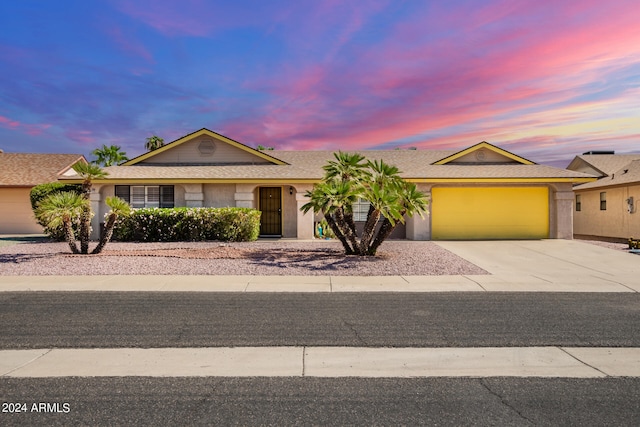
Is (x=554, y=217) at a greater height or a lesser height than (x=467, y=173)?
lesser

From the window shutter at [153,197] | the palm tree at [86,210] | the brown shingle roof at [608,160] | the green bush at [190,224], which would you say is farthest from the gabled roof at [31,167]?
the brown shingle roof at [608,160]

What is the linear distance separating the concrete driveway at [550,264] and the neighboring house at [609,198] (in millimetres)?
6202

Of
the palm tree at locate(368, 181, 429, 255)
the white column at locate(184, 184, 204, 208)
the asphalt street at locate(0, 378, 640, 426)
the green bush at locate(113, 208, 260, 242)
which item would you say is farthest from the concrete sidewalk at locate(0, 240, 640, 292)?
the white column at locate(184, 184, 204, 208)

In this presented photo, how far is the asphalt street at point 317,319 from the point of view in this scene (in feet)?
22.1

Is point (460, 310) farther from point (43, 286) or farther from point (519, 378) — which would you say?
point (43, 286)

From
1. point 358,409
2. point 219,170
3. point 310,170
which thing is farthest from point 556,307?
point 219,170

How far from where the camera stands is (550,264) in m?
14.7

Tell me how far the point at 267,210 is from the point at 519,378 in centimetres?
1811

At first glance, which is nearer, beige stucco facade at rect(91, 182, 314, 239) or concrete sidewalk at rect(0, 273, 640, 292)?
concrete sidewalk at rect(0, 273, 640, 292)

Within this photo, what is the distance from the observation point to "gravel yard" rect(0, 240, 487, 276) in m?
12.8

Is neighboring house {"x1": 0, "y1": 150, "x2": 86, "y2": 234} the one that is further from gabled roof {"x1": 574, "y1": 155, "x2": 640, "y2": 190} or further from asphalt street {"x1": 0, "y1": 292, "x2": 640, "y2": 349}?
gabled roof {"x1": 574, "y1": 155, "x2": 640, "y2": 190}

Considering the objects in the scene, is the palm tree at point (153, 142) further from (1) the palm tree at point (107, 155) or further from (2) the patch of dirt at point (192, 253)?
(2) the patch of dirt at point (192, 253)

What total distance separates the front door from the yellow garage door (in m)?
7.58

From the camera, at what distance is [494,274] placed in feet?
Answer: 41.6
